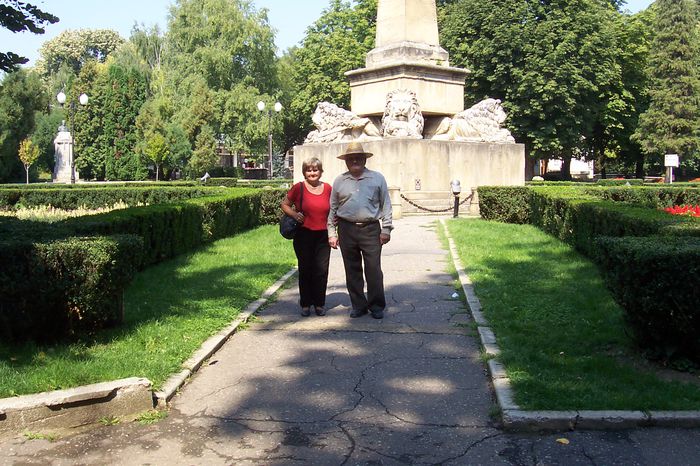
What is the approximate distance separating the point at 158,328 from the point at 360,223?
2.33 meters

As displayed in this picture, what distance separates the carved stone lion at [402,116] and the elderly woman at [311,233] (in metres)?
14.2

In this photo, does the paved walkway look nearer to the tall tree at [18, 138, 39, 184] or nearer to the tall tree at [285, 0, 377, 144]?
the tall tree at [285, 0, 377, 144]

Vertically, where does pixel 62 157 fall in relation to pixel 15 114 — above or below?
below

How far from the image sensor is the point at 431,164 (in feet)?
73.3

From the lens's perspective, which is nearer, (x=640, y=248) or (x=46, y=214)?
(x=640, y=248)

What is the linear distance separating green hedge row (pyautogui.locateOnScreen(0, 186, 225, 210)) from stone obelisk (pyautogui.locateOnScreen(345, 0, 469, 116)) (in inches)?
246

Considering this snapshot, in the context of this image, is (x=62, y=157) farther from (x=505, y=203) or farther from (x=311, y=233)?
(x=311, y=233)

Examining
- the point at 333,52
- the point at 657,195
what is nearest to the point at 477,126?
the point at 657,195

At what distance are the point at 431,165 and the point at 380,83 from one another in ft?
10.7

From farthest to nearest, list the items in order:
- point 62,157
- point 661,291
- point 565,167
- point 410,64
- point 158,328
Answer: point 62,157 → point 565,167 → point 410,64 → point 158,328 → point 661,291

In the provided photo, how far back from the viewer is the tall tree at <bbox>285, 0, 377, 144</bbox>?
4834 centimetres

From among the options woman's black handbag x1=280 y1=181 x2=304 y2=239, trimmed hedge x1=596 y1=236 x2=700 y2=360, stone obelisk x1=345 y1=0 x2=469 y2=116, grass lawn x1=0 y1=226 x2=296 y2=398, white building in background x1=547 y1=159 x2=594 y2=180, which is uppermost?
stone obelisk x1=345 y1=0 x2=469 y2=116

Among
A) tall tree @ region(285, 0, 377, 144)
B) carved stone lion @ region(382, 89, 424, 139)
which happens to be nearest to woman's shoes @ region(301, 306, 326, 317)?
carved stone lion @ region(382, 89, 424, 139)

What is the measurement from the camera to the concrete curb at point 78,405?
15.8ft
